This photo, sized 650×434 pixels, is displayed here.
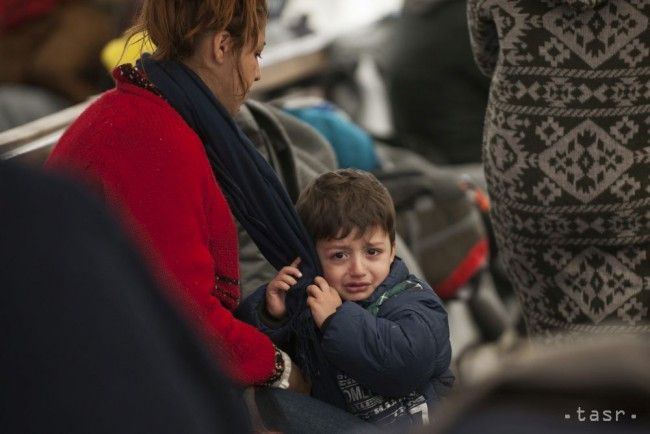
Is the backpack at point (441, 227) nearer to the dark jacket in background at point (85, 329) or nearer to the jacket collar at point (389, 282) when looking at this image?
the jacket collar at point (389, 282)

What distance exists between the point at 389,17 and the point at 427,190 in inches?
82.5

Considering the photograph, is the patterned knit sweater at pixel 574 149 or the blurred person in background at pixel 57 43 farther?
the blurred person in background at pixel 57 43

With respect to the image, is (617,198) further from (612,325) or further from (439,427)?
(439,427)

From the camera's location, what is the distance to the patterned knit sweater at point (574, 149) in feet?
6.44

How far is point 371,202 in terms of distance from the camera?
1.75m

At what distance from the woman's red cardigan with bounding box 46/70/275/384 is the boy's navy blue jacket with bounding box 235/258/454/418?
11 cm

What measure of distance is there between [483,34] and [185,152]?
2.60 ft

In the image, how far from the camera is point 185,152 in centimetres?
158

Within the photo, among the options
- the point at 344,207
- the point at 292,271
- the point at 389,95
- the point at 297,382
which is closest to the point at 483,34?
the point at 344,207

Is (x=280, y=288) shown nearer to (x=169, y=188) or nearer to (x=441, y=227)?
(x=169, y=188)

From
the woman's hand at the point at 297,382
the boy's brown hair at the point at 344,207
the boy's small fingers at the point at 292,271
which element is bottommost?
the woman's hand at the point at 297,382

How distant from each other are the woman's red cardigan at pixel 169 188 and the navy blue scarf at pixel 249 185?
38 mm

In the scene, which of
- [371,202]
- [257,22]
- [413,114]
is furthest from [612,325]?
[413,114]
